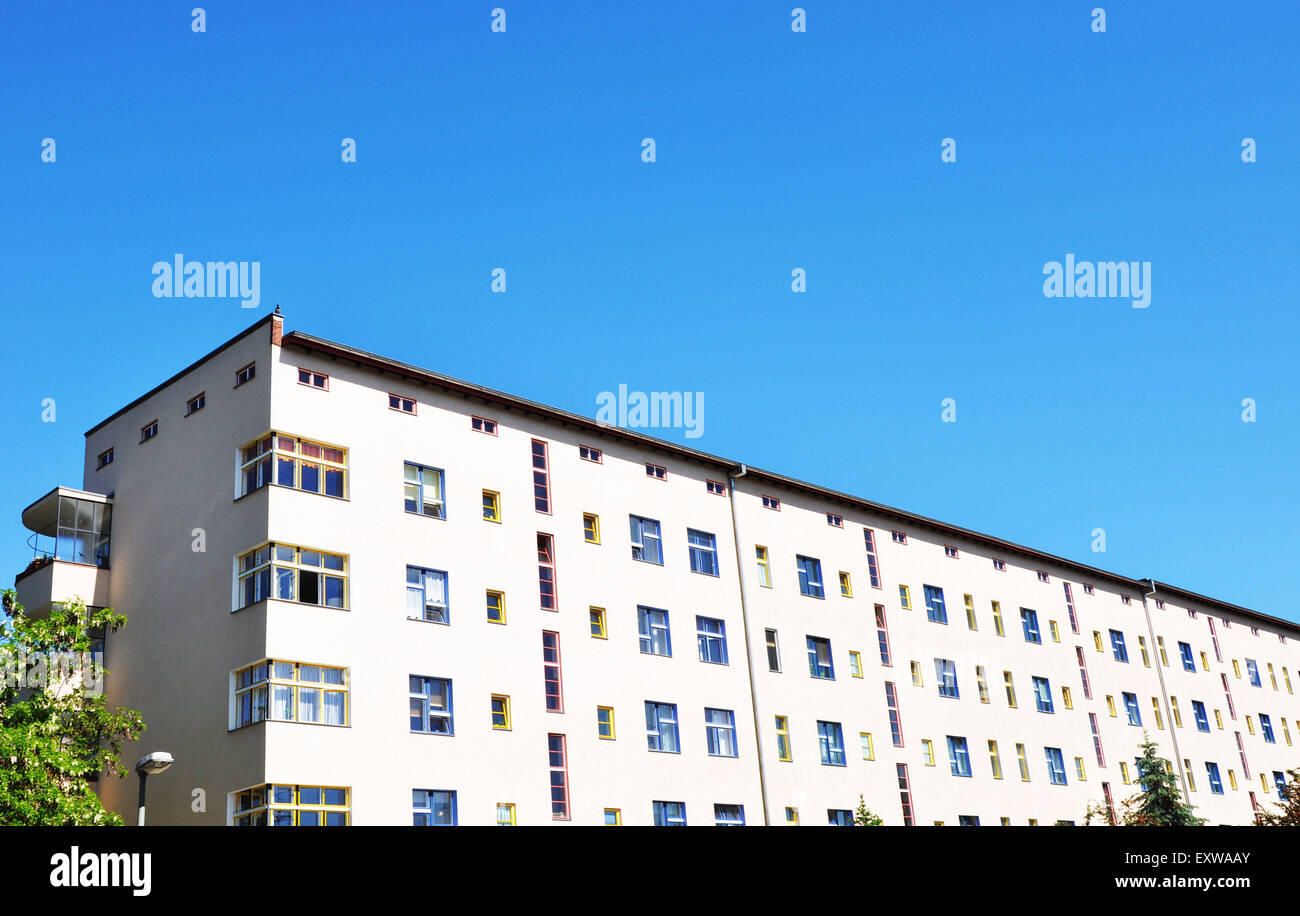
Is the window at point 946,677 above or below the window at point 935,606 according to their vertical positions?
below

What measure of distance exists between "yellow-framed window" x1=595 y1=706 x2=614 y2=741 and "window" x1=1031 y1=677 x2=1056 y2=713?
2492 cm

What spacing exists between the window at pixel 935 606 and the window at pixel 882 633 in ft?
A: 10.0

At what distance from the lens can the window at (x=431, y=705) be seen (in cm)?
3328

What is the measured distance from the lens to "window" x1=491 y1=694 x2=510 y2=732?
3494 cm

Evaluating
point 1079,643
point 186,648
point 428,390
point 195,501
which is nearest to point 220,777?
point 186,648

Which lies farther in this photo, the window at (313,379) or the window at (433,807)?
the window at (313,379)

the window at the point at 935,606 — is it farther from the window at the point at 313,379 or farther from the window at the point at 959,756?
the window at the point at 313,379

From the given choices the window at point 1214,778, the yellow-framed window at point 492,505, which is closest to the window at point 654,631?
the yellow-framed window at point 492,505

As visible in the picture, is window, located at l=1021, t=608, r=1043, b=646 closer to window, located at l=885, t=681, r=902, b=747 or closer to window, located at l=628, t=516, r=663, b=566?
window, located at l=885, t=681, r=902, b=747

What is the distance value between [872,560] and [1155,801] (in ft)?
55.4
